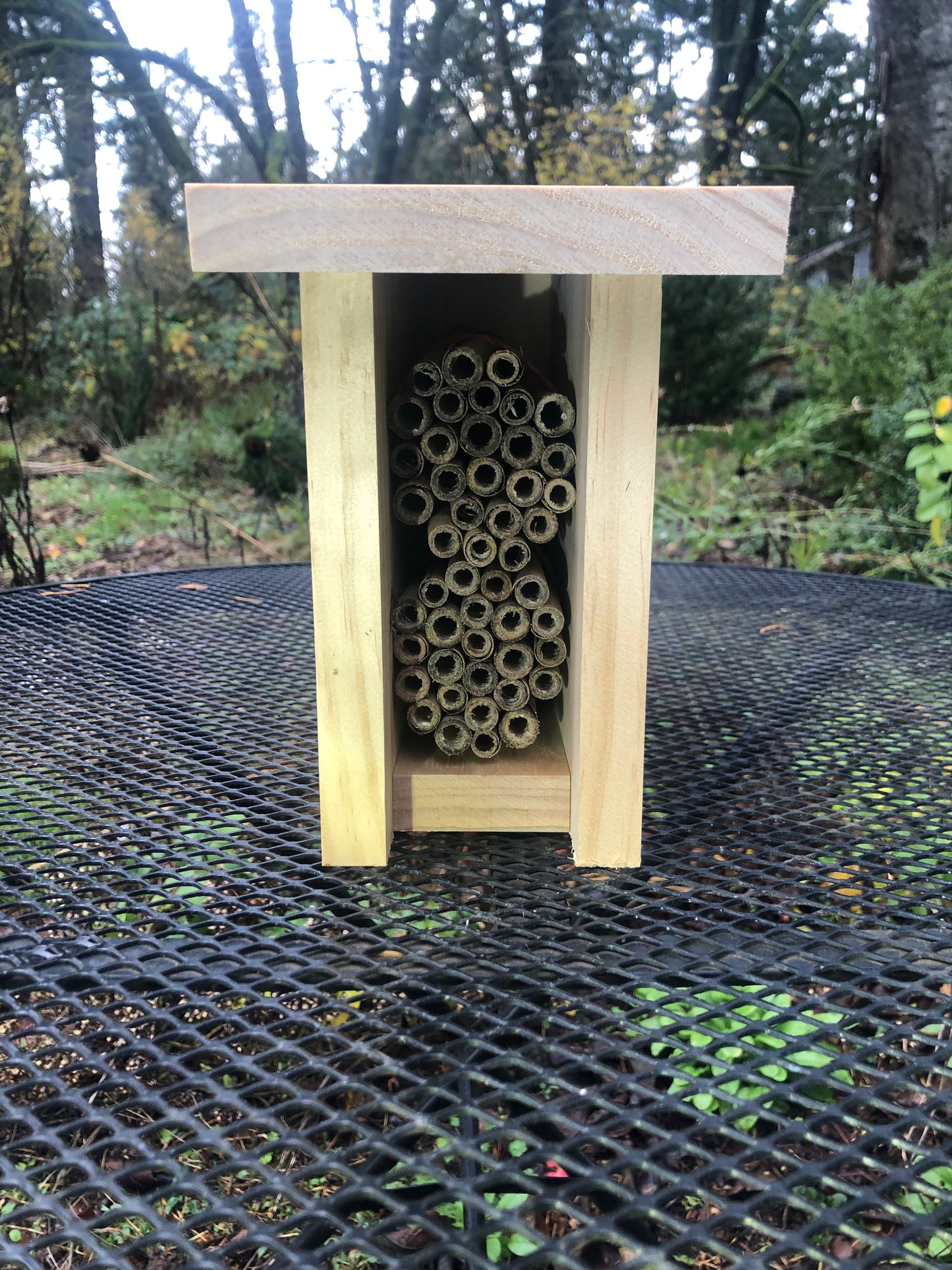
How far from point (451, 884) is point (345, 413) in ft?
1.91

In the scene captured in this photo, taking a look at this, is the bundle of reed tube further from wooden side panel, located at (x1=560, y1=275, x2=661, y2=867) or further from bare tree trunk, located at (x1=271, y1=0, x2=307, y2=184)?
bare tree trunk, located at (x1=271, y1=0, x2=307, y2=184)

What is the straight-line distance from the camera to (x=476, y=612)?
4.27ft

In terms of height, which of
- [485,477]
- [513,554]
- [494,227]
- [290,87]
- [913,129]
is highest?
[290,87]

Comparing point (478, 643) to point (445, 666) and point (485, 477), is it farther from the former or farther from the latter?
point (485, 477)

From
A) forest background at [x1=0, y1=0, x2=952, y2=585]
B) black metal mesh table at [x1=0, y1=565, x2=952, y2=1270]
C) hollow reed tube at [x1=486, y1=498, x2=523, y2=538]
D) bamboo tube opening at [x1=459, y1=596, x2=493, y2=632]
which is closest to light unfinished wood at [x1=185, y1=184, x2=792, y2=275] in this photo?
hollow reed tube at [x1=486, y1=498, x2=523, y2=538]

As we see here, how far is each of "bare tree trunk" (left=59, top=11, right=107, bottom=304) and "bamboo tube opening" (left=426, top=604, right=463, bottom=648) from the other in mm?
5565

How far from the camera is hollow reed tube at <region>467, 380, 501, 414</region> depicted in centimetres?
127

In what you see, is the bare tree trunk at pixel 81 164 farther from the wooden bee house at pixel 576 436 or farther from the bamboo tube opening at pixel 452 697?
the bamboo tube opening at pixel 452 697

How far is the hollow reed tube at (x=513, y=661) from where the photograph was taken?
131cm

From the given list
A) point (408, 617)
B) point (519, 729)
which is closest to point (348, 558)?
point (408, 617)

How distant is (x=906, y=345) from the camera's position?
453 centimetres

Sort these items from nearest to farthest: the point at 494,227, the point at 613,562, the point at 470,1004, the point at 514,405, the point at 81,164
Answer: the point at 470,1004 < the point at 494,227 < the point at 613,562 < the point at 514,405 < the point at 81,164

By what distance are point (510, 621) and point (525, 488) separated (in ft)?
0.61

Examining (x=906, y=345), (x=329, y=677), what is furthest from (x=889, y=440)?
(x=329, y=677)
